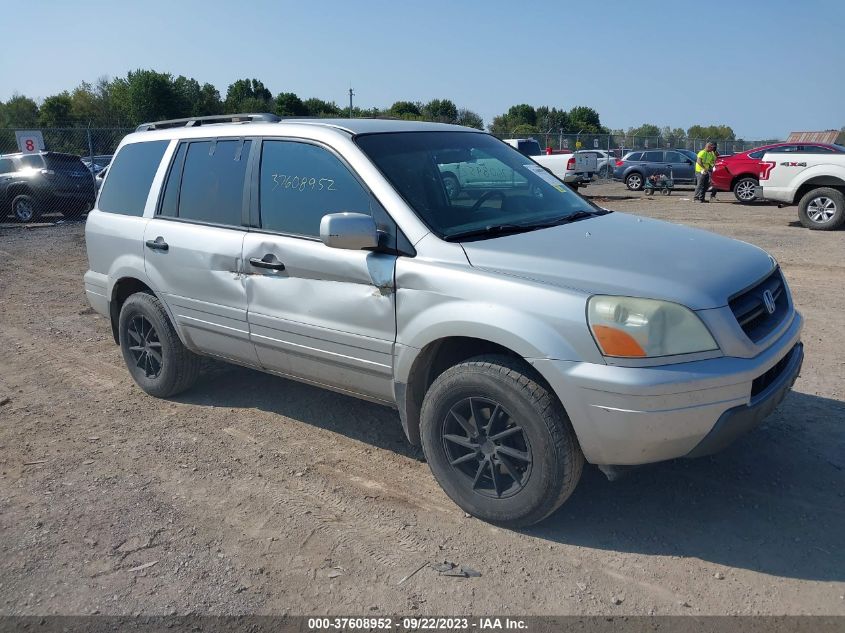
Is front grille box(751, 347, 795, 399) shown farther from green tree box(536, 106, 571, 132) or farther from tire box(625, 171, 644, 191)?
green tree box(536, 106, 571, 132)

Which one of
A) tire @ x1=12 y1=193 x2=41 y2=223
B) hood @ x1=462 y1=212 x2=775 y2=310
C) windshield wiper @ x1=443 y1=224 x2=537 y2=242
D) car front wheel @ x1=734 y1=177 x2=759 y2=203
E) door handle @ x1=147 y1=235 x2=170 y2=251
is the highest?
windshield wiper @ x1=443 y1=224 x2=537 y2=242

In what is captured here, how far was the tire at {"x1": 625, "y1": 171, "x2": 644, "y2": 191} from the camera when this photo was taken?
25.8m

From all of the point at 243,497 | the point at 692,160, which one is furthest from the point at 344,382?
the point at 692,160

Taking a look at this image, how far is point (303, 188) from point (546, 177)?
1.56 meters

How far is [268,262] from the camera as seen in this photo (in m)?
4.14

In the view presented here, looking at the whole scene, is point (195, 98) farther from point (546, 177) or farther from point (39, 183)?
point (546, 177)

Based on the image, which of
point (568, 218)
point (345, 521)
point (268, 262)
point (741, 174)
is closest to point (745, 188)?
point (741, 174)

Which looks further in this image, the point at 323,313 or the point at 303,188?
the point at 303,188

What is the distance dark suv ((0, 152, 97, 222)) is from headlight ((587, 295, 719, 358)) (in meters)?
16.7

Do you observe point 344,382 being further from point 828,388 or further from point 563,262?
point 828,388

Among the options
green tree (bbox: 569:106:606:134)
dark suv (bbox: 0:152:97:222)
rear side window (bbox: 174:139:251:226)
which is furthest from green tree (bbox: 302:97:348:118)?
rear side window (bbox: 174:139:251:226)

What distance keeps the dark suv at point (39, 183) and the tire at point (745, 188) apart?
16.4 m

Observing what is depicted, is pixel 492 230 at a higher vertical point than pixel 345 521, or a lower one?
higher

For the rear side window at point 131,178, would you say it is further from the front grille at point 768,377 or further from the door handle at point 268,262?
the front grille at point 768,377
